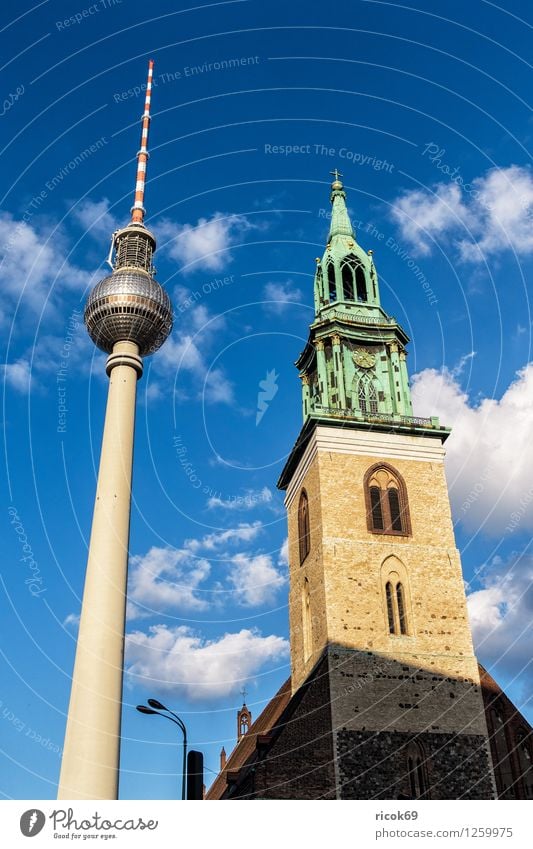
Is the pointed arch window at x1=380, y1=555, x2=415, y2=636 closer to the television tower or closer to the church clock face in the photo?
the television tower

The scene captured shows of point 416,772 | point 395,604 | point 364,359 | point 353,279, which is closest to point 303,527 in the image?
point 395,604

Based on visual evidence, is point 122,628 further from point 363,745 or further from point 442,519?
point 442,519

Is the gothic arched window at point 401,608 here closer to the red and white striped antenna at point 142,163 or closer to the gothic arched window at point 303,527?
the gothic arched window at point 303,527

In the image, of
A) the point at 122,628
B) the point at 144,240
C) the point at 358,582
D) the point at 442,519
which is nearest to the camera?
the point at 122,628

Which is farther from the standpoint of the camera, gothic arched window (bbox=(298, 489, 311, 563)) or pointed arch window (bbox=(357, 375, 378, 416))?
pointed arch window (bbox=(357, 375, 378, 416))

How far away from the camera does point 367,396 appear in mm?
42875

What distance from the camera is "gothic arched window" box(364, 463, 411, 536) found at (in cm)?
3744

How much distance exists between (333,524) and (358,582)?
2.95 metres

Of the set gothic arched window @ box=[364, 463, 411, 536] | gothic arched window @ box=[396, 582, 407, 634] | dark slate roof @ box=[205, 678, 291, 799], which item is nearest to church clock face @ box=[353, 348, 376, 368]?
gothic arched window @ box=[364, 463, 411, 536]

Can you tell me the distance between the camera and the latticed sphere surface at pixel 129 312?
4081 cm

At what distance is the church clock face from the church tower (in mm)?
66
